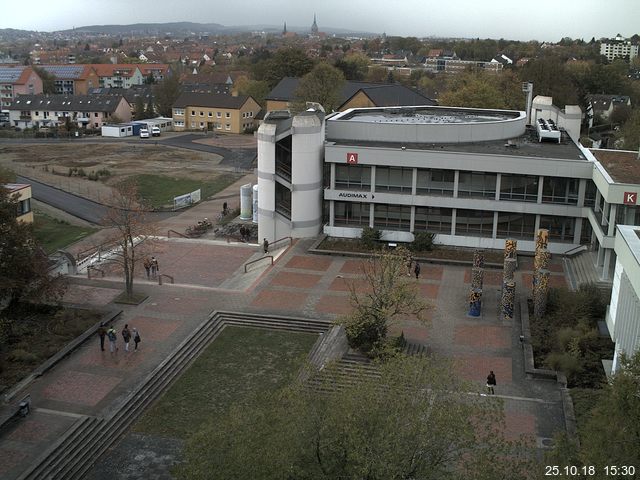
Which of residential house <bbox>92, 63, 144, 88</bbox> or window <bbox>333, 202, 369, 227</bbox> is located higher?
residential house <bbox>92, 63, 144, 88</bbox>

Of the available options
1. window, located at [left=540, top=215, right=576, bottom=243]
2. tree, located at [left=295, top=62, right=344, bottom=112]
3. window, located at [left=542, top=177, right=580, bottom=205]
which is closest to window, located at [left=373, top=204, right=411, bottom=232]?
window, located at [left=540, top=215, right=576, bottom=243]

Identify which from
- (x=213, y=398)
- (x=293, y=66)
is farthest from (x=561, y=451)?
(x=293, y=66)

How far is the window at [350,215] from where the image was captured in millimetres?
46156

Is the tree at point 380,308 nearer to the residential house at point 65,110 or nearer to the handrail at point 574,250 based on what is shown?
the handrail at point 574,250

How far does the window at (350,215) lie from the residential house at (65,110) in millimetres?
76579

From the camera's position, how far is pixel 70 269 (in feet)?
131

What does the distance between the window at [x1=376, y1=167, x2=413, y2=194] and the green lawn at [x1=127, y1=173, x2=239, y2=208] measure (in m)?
22.7

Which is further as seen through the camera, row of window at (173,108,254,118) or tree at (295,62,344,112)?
row of window at (173,108,254,118)

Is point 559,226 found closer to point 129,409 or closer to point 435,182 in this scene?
point 435,182

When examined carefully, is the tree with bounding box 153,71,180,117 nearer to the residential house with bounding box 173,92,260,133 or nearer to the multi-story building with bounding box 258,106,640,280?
the residential house with bounding box 173,92,260,133

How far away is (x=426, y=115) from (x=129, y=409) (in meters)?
38.6

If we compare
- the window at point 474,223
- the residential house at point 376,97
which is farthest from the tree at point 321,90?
the window at point 474,223

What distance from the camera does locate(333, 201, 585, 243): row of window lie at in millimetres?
43562

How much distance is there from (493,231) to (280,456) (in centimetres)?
3234
